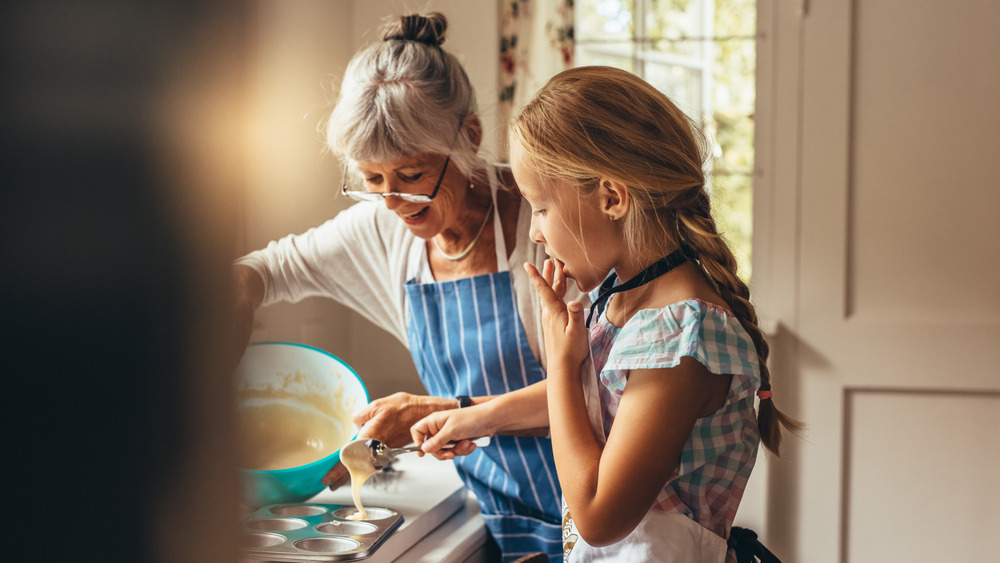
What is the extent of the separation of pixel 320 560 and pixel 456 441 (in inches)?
9.6

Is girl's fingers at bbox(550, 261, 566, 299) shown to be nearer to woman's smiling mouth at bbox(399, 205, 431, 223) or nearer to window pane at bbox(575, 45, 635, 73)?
woman's smiling mouth at bbox(399, 205, 431, 223)

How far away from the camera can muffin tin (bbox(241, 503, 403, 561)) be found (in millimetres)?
1021

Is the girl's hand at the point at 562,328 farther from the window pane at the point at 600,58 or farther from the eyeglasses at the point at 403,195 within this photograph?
the window pane at the point at 600,58

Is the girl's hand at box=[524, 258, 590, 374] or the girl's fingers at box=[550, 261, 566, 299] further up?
the girl's fingers at box=[550, 261, 566, 299]

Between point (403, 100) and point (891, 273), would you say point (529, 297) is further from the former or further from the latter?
point (891, 273)

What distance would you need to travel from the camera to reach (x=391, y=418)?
1.21m

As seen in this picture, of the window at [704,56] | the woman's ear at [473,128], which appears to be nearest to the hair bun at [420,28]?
the woman's ear at [473,128]

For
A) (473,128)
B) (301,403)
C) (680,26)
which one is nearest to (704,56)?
(680,26)

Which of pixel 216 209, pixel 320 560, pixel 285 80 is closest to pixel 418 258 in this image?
pixel 320 560

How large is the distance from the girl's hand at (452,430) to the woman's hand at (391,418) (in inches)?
2.6

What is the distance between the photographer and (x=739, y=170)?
2568mm

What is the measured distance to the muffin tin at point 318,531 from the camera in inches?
40.2

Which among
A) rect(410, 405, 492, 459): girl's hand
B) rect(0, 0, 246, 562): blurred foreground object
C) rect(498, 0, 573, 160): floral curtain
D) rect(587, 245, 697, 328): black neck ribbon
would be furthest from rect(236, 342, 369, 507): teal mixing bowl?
rect(498, 0, 573, 160): floral curtain

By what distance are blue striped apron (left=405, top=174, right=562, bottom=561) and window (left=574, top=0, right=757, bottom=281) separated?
1.44 meters
